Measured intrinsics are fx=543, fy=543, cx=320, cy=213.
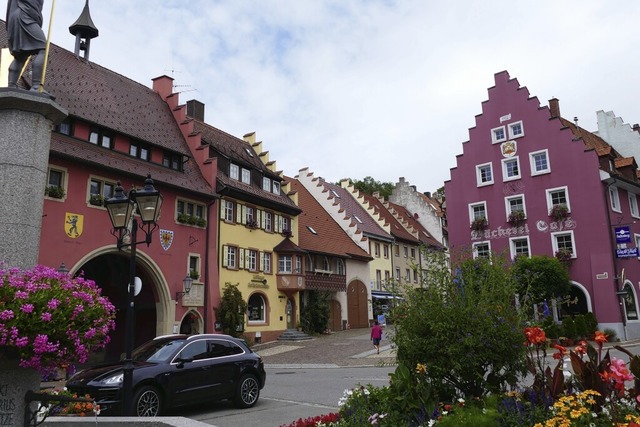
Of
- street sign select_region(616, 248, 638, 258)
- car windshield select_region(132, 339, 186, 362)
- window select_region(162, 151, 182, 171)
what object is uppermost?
window select_region(162, 151, 182, 171)

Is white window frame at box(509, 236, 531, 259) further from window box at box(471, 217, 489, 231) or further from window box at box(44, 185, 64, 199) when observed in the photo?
window box at box(44, 185, 64, 199)

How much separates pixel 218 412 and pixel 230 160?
2252 centimetres

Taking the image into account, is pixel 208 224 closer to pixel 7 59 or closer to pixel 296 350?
pixel 296 350

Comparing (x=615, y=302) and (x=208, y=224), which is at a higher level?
(x=208, y=224)

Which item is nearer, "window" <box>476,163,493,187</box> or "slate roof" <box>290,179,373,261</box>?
"window" <box>476,163,493,187</box>

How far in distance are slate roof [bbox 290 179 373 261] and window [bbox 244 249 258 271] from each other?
4814 millimetres

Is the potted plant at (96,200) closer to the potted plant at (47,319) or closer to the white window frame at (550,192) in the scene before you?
the potted plant at (47,319)

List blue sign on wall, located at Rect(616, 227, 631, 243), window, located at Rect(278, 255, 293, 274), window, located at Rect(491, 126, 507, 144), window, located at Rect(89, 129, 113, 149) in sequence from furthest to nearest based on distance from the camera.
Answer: window, located at Rect(278, 255, 293, 274) < window, located at Rect(491, 126, 507, 144) < blue sign on wall, located at Rect(616, 227, 631, 243) < window, located at Rect(89, 129, 113, 149)

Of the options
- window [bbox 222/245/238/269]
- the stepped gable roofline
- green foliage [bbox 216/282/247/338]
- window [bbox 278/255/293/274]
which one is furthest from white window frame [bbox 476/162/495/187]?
the stepped gable roofline

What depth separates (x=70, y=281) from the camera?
581 cm

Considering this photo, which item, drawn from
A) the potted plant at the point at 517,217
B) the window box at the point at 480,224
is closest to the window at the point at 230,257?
the window box at the point at 480,224

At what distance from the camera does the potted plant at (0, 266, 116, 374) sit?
511 centimetres

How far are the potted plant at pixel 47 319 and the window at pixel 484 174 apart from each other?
104 feet

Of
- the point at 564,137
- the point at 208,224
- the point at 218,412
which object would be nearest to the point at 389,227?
the point at 564,137
